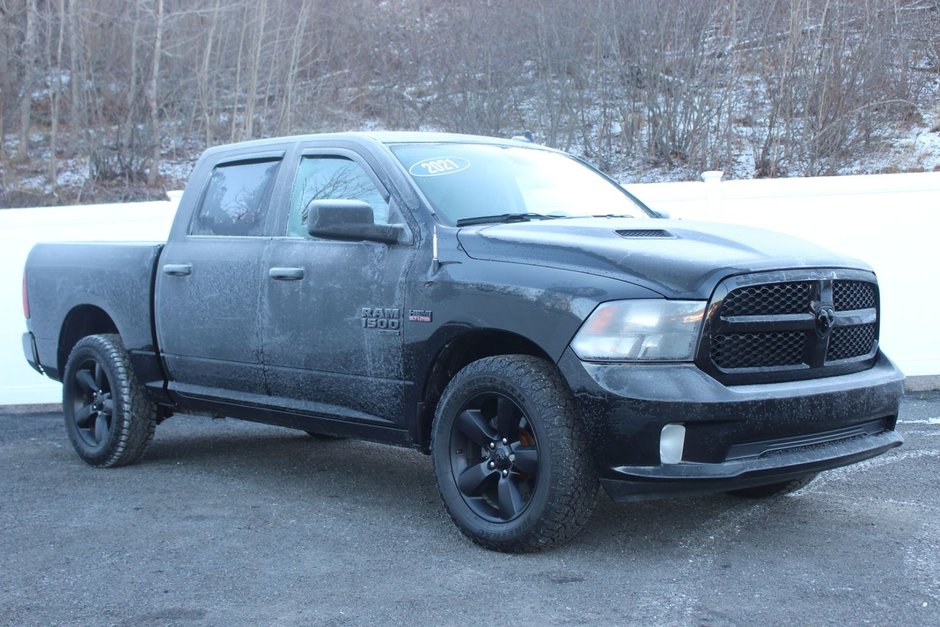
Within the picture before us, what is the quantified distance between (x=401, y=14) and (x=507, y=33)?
3.83 meters

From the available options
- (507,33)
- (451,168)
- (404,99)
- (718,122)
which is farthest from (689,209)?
(404,99)

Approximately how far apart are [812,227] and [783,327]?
533cm

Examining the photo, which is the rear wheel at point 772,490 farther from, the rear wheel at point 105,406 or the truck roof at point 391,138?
the rear wheel at point 105,406

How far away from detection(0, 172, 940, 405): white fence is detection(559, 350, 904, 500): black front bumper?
17.3ft

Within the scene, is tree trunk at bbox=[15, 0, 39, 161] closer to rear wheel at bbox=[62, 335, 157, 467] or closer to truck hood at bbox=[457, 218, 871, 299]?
rear wheel at bbox=[62, 335, 157, 467]

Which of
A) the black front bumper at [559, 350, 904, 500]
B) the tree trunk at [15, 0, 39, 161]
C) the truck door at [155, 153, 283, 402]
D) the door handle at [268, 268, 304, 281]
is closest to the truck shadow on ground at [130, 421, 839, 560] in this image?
the black front bumper at [559, 350, 904, 500]

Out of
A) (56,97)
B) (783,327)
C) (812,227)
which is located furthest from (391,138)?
(56,97)

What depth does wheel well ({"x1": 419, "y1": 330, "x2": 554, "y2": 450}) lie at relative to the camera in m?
4.85

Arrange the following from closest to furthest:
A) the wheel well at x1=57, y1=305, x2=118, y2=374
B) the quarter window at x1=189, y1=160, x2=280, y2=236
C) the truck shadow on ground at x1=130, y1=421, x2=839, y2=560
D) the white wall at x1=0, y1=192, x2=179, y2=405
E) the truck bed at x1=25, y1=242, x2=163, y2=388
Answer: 1. the truck shadow on ground at x1=130, y1=421, x2=839, y2=560
2. the quarter window at x1=189, y1=160, x2=280, y2=236
3. the truck bed at x1=25, y1=242, x2=163, y2=388
4. the wheel well at x1=57, y1=305, x2=118, y2=374
5. the white wall at x1=0, y1=192, x2=179, y2=405

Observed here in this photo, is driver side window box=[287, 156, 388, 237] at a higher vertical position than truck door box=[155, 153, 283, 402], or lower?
higher

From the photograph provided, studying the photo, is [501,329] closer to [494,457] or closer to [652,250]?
[494,457]

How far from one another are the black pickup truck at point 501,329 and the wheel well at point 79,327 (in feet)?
2.15

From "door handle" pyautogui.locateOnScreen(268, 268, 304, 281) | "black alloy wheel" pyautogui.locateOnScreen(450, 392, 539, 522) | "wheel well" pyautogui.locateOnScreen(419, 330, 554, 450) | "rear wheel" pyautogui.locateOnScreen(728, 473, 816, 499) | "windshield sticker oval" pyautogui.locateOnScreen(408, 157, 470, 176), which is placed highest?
"windshield sticker oval" pyautogui.locateOnScreen(408, 157, 470, 176)

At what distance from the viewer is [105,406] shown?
696cm
